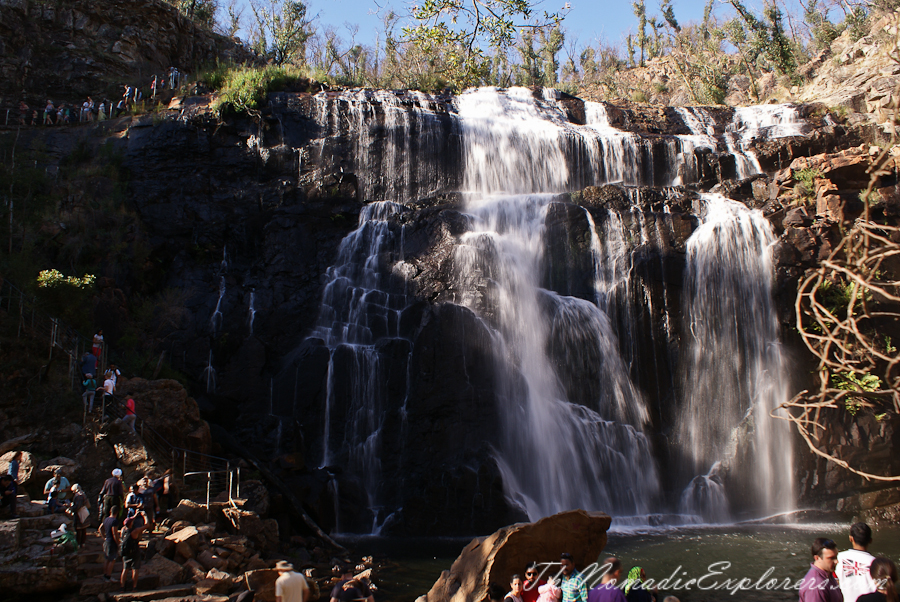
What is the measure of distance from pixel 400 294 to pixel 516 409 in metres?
5.12

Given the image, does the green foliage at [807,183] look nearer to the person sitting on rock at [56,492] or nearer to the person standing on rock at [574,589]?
the person standing on rock at [574,589]

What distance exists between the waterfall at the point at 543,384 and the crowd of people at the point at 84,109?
1617 cm

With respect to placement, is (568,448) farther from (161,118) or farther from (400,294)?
(161,118)

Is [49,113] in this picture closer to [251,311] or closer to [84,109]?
[84,109]

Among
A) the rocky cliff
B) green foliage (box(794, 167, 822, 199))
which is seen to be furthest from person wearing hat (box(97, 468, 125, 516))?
the rocky cliff

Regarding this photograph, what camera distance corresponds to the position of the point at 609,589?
562cm

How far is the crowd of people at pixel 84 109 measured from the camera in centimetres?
2492

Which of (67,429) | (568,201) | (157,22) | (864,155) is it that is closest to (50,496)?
(67,429)

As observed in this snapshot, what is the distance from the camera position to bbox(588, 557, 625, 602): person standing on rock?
5547 millimetres

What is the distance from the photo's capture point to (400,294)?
62.6 ft

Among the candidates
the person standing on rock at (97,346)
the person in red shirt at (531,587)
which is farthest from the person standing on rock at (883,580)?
the person standing on rock at (97,346)

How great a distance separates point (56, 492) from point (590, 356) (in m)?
13.1

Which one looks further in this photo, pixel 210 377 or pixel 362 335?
pixel 362 335

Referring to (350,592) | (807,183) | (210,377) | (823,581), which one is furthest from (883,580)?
(807,183)
